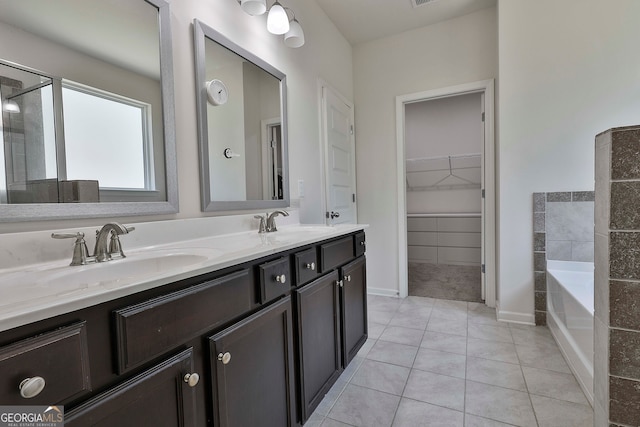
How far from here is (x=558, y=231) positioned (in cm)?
230

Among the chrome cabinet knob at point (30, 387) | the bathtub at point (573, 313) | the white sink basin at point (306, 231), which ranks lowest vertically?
the bathtub at point (573, 313)

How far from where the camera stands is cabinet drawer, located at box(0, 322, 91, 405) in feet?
1.51

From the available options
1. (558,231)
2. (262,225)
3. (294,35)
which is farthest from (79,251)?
(558,231)

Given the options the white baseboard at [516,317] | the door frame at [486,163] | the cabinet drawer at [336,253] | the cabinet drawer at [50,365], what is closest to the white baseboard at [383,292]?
the door frame at [486,163]

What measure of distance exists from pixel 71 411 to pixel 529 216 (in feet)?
9.24

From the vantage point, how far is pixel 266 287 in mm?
1046

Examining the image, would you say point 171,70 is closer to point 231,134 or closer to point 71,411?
point 231,134

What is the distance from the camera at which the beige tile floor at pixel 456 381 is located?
1409 mm

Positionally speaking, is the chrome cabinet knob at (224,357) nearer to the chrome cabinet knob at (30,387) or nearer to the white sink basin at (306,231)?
the chrome cabinet knob at (30,387)

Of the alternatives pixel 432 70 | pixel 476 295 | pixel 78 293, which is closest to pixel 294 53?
pixel 432 70

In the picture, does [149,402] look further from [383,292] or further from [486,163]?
[486,163]

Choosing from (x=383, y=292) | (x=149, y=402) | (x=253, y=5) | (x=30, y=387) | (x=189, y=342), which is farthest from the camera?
(x=383, y=292)

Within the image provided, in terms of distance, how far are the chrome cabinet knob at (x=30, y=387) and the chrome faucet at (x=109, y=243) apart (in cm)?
53

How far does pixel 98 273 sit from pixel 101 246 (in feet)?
0.33
